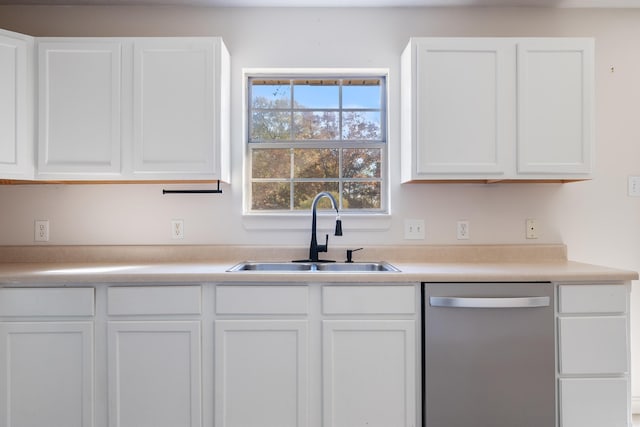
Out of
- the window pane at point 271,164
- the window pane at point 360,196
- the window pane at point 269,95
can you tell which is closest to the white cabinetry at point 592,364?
the window pane at point 360,196

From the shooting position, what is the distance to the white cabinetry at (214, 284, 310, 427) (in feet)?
5.80

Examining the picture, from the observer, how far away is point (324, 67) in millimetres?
2381

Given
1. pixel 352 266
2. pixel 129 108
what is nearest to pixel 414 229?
pixel 352 266

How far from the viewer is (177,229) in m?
2.35

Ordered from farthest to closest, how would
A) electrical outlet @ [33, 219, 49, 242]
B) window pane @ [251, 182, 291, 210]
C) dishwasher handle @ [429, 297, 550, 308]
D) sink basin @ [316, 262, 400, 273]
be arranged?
window pane @ [251, 182, 291, 210]
electrical outlet @ [33, 219, 49, 242]
sink basin @ [316, 262, 400, 273]
dishwasher handle @ [429, 297, 550, 308]

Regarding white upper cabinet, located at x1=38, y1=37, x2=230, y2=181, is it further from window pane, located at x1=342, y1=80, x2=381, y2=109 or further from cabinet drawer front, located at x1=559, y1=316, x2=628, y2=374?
cabinet drawer front, located at x1=559, y1=316, x2=628, y2=374

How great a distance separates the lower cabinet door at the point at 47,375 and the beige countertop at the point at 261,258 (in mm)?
232

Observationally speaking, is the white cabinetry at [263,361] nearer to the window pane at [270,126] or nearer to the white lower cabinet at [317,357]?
the white lower cabinet at [317,357]

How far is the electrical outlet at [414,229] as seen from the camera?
7.75ft

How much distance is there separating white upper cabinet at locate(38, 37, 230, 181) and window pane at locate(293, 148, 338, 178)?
22.9 inches

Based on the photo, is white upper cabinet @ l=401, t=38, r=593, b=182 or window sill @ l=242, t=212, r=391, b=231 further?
window sill @ l=242, t=212, r=391, b=231

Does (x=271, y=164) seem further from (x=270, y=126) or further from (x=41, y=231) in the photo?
(x=41, y=231)

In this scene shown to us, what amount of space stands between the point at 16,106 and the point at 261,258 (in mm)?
1490

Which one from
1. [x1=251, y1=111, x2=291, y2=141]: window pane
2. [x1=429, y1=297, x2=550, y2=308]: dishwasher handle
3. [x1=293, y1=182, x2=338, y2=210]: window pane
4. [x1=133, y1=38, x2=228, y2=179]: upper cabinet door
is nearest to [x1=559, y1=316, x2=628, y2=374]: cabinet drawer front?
[x1=429, y1=297, x2=550, y2=308]: dishwasher handle
